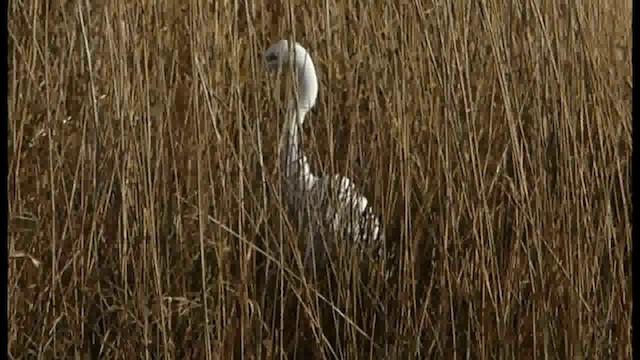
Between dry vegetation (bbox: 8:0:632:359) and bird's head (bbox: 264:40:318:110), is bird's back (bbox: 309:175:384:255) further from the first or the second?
bird's head (bbox: 264:40:318:110)

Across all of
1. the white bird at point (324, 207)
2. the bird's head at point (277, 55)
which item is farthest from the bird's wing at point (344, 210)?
the bird's head at point (277, 55)

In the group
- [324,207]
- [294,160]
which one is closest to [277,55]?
[294,160]

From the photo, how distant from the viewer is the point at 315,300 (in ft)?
4.69

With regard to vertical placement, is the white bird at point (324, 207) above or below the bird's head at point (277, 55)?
below

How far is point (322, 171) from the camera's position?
151cm

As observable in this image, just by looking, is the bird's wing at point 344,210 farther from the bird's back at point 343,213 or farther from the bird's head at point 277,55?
the bird's head at point 277,55

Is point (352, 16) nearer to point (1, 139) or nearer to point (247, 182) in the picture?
point (247, 182)

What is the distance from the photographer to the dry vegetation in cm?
142

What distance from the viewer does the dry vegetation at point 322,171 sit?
1.42 m

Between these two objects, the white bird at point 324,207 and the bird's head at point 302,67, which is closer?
the white bird at point 324,207

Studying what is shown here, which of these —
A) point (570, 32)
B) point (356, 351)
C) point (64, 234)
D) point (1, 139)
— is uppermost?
point (570, 32)

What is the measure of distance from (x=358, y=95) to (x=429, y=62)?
0.12 m

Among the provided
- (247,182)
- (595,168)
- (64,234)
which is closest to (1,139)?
(64,234)

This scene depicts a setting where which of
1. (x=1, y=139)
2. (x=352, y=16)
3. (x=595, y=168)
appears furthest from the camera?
(x=352, y=16)
